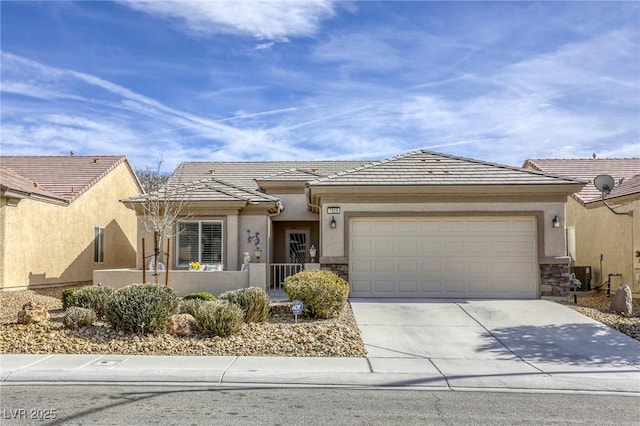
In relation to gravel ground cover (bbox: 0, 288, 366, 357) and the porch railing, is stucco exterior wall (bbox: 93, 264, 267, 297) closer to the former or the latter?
the porch railing

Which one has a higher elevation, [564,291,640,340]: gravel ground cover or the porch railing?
the porch railing

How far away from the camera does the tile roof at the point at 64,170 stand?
72.7 ft

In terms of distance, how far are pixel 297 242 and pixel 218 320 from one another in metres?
11.3

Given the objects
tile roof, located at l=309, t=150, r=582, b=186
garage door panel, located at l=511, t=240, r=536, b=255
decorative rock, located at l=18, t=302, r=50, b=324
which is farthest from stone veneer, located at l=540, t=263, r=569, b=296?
decorative rock, located at l=18, t=302, r=50, b=324

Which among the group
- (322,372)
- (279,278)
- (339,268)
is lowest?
(322,372)

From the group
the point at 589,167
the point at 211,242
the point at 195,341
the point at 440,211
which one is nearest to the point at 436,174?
the point at 440,211

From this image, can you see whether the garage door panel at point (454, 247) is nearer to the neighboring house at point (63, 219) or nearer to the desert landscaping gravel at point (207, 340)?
the desert landscaping gravel at point (207, 340)

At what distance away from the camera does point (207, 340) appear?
10875 mm

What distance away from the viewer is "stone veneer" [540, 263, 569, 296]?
52.5ft

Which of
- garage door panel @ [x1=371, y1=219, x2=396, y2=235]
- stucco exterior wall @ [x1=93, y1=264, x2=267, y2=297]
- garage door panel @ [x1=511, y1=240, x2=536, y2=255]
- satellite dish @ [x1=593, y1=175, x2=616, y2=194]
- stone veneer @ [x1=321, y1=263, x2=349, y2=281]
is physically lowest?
stucco exterior wall @ [x1=93, y1=264, x2=267, y2=297]

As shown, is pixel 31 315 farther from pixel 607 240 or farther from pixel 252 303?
pixel 607 240

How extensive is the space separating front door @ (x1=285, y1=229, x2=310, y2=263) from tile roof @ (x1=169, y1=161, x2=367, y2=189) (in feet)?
7.62

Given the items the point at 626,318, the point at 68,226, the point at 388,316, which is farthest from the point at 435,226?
the point at 68,226

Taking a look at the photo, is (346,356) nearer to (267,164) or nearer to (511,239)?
(511,239)
